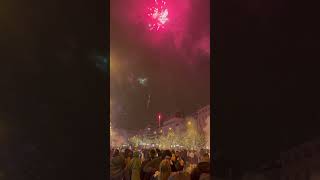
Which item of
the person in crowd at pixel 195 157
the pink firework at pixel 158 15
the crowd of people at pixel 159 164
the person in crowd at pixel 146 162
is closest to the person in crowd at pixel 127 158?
the crowd of people at pixel 159 164

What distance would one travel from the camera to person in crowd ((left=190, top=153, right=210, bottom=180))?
8.41ft

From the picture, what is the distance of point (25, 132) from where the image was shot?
1.98 meters

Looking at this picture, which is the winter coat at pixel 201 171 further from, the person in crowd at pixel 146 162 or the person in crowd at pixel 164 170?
the person in crowd at pixel 146 162

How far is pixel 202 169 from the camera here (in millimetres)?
2617

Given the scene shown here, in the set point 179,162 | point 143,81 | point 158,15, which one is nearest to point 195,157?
point 179,162

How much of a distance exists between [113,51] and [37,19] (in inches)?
21.0

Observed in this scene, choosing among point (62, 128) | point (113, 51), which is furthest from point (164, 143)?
point (62, 128)

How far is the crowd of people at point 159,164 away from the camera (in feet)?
8.59

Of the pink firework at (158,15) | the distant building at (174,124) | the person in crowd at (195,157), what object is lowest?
the person in crowd at (195,157)

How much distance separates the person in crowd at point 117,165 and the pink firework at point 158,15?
35.6 inches

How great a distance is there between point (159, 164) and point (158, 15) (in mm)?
1077

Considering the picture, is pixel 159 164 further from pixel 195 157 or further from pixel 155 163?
pixel 195 157
